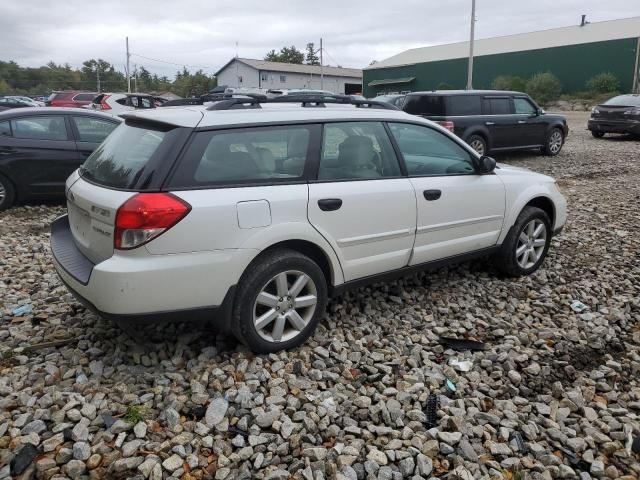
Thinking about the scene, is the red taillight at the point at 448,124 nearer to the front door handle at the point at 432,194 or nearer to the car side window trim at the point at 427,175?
the car side window trim at the point at 427,175

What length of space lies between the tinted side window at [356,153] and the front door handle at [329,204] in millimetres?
175

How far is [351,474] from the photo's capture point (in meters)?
2.61

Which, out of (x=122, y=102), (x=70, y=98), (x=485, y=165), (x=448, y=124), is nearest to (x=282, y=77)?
(x=70, y=98)

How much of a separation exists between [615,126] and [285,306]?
16.0m

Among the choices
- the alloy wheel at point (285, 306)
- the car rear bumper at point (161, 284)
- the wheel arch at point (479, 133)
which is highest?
the wheel arch at point (479, 133)

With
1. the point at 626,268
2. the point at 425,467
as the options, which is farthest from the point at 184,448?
the point at 626,268

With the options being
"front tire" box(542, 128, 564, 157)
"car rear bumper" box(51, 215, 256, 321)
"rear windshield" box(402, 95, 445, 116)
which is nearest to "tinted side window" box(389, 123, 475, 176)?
"car rear bumper" box(51, 215, 256, 321)

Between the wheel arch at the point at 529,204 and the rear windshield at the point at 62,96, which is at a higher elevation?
the rear windshield at the point at 62,96

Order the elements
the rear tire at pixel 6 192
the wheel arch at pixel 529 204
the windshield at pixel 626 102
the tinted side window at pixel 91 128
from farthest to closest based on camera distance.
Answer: the windshield at pixel 626 102
the tinted side window at pixel 91 128
the rear tire at pixel 6 192
the wheel arch at pixel 529 204

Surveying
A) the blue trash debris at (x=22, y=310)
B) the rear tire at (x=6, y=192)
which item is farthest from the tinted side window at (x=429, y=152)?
the rear tire at (x=6, y=192)

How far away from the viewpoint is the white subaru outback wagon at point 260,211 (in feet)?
10.0

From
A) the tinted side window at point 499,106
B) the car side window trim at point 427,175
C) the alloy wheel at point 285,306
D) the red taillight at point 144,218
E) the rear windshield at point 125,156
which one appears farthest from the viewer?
the tinted side window at point 499,106

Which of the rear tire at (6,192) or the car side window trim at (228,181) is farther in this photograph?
the rear tire at (6,192)

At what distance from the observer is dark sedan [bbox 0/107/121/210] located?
24.0ft
